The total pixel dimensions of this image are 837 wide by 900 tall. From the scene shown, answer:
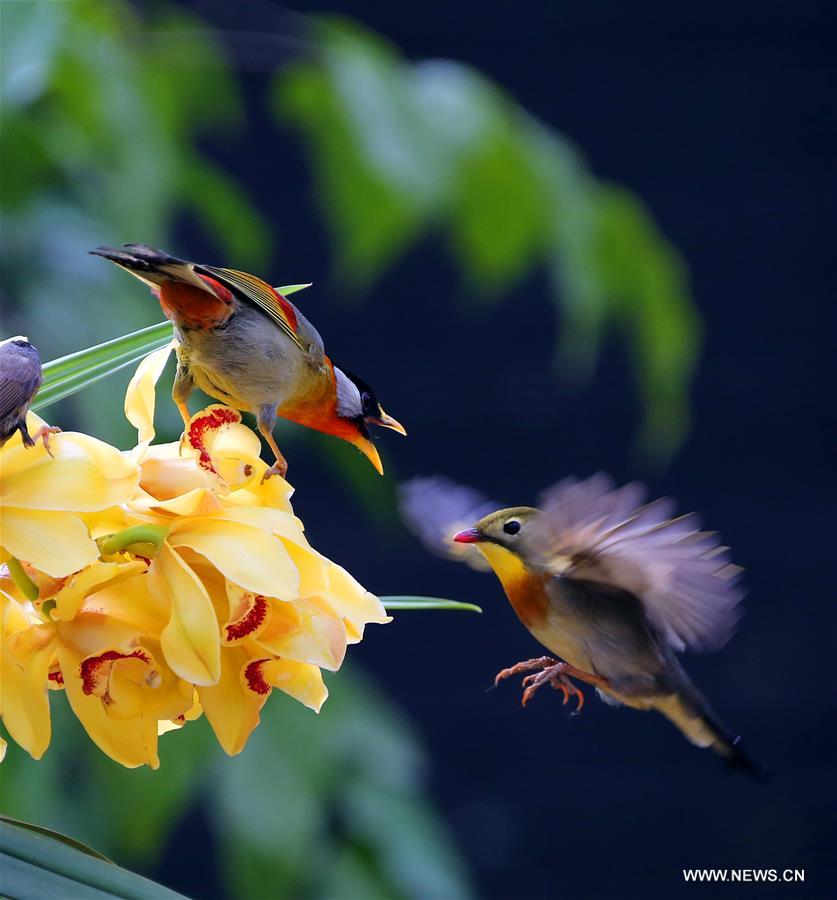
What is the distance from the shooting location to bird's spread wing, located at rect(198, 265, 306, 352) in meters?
0.81

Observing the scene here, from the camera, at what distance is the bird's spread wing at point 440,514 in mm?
969

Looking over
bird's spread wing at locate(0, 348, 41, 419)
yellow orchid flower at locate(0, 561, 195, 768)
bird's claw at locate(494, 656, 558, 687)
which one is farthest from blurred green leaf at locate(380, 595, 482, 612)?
bird's spread wing at locate(0, 348, 41, 419)

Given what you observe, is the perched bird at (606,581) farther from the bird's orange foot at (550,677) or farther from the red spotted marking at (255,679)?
the red spotted marking at (255,679)

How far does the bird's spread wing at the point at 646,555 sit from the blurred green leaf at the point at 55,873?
0.33 meters

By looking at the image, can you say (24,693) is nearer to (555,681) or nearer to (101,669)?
(101,669)

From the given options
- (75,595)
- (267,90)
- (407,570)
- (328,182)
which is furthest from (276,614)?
(267,90)

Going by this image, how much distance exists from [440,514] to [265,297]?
25 cm

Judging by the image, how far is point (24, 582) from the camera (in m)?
0.66

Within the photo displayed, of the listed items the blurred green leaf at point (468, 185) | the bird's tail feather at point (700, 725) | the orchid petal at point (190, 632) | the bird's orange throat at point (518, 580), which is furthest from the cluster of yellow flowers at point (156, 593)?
the blurred green leaf at point (468, 185)

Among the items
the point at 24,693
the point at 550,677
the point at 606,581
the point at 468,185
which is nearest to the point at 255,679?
the point at 24,693

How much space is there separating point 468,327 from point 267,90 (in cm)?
79

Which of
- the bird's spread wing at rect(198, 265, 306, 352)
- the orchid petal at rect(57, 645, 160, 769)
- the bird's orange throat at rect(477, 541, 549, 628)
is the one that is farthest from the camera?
the bird's orange throat at rect(477, 541, 549, 628)

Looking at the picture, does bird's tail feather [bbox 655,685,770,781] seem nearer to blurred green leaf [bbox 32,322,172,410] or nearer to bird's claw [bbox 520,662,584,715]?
bird's claw [bbox 520,662,584,715]

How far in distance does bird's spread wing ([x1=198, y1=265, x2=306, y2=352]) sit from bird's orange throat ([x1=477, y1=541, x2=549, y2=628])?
0.63ft
